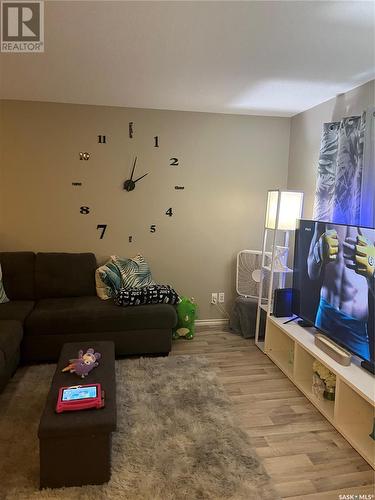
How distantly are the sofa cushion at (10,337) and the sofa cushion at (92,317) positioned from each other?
0.16 m

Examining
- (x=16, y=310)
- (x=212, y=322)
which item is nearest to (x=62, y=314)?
(x=16, y=310)

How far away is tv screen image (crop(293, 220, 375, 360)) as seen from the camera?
219 centimetres

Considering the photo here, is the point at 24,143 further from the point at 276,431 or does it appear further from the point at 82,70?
the point at 276,431

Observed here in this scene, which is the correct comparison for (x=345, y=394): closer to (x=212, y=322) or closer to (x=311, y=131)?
(x=212, y=322)

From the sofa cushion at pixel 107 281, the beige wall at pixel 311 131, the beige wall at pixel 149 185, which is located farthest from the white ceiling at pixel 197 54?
the sofa cushion at pixel 107 281

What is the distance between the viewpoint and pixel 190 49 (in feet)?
6.91

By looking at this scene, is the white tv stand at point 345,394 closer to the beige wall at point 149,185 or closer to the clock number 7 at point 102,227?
the beige wall at point 149,185

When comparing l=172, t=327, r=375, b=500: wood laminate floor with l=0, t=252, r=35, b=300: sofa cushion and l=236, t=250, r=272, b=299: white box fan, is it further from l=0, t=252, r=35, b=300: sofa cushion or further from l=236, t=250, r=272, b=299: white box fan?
l=0, t=252, r=35, b=300: sofa cushion

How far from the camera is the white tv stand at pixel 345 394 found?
2.07m

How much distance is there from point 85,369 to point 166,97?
232cm

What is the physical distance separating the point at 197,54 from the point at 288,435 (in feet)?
7.90

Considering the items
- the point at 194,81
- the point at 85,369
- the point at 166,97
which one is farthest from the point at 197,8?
the point at 85,369

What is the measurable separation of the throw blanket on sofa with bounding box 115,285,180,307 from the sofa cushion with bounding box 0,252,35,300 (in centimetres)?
85

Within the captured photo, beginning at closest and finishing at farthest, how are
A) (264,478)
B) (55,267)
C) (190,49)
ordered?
(264,478) < (190,49) < (55,267)
